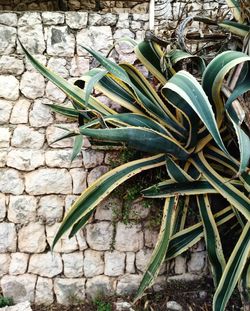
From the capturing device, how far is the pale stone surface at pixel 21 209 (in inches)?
80.2

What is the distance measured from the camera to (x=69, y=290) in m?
2.04

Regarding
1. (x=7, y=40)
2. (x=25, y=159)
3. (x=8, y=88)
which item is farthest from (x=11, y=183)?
(x=7, y=40)

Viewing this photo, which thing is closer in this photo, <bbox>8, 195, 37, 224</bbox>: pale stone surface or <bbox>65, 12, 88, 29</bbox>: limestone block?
<bbox>8, 195, 37, 224</bbox>: pale stone surface

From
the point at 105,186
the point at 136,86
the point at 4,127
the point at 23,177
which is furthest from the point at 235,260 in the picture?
the point at 4,127

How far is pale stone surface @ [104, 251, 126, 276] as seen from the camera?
205cm

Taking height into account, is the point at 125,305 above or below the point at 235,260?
below

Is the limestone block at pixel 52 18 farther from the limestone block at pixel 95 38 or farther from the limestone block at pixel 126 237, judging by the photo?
the limestone block at pixel 126 237

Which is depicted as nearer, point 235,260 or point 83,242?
point 235,260

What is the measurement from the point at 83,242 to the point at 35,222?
0.28 meters

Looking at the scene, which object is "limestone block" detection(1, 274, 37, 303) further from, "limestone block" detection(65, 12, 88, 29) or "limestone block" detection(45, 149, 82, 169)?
"limestone block" detection(65, 12, 88, 29)

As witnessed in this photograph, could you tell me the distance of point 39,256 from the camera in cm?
204

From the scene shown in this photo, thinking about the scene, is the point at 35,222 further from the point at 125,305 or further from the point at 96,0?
the point at 96,0

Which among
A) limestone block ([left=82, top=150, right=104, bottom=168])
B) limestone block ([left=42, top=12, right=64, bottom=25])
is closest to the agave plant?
limestone block ([left=82, top=150, right=104, bottom=168])

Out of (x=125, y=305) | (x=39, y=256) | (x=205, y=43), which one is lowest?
(x=125, y=305)
